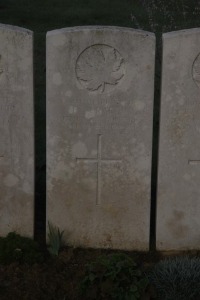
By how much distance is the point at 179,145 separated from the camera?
5273mm

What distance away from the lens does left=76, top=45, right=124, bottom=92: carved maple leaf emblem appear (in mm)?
5098

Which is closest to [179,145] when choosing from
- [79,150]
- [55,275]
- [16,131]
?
[79,150]

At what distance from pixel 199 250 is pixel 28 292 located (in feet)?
5.02

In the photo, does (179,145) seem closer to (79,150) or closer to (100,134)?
(100,134)

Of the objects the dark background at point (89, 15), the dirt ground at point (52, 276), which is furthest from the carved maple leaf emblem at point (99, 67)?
the dark background at point (89, 15)

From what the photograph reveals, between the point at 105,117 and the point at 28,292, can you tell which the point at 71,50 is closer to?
the point at 105,117

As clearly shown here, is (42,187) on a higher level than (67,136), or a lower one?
lower

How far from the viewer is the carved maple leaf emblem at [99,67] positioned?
16.7 ft

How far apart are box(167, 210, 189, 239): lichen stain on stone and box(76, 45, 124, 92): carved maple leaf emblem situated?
1.22 meters

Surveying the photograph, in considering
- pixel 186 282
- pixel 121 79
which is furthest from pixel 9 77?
pixel 186 282

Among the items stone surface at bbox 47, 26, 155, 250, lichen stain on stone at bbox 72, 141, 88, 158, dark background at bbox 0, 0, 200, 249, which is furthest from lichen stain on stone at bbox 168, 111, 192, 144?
dark background at bbox 0, 0, 200, 249

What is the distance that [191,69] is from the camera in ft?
16.7

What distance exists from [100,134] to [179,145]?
25.0 inches

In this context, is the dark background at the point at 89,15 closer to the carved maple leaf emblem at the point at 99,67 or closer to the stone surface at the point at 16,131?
the stone surface at the point at 16,131
